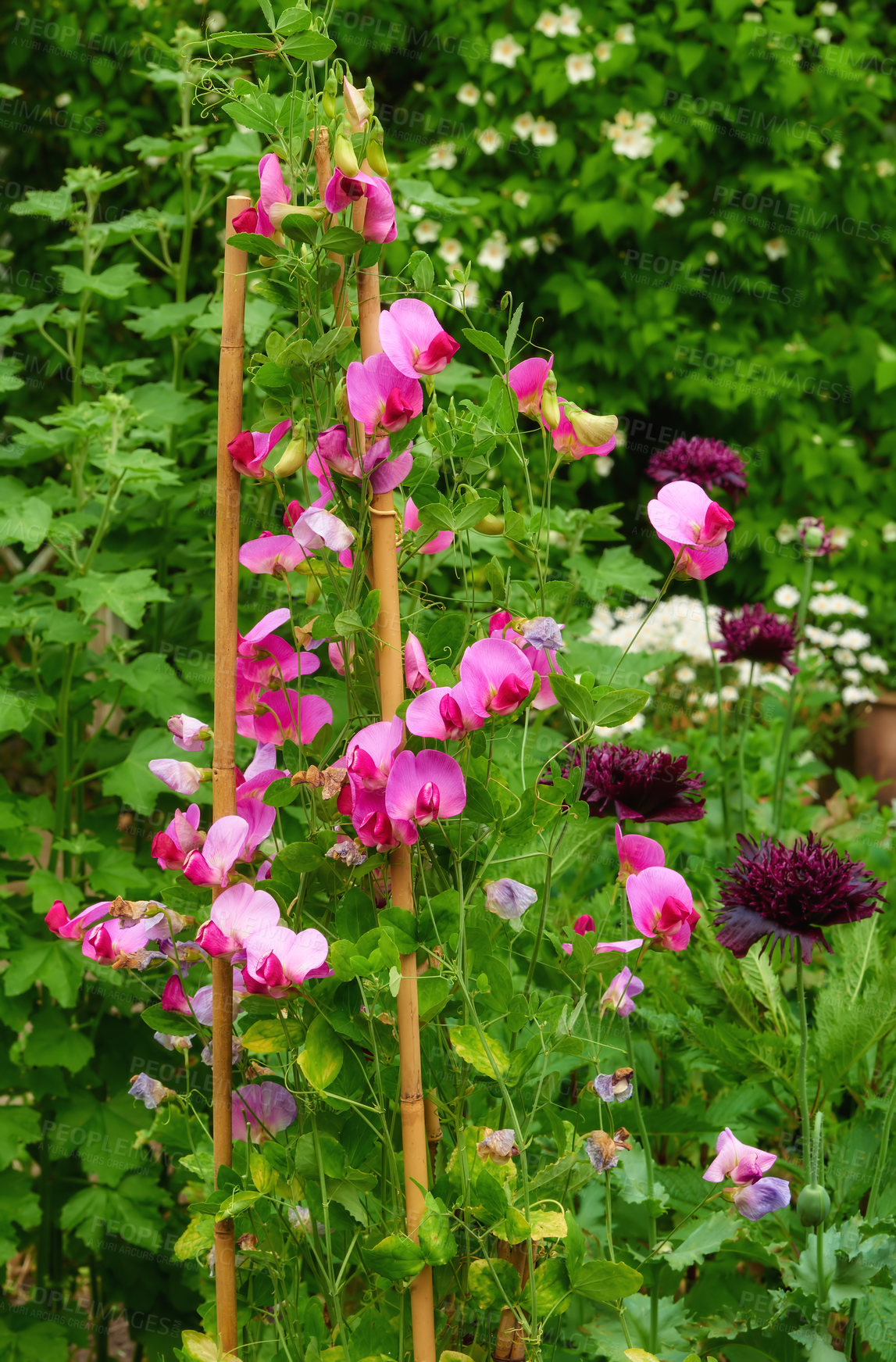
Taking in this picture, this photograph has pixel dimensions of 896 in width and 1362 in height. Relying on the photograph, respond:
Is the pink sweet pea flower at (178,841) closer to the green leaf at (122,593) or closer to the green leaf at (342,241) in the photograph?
the green leaf at (342,241)

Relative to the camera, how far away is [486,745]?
3.22 ft

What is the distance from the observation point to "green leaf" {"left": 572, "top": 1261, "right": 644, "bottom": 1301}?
811mm

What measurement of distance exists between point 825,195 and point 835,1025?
3.18 metres

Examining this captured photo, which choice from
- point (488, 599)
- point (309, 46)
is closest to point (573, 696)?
point (309, 46)

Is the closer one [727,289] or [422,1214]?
[422,1214]

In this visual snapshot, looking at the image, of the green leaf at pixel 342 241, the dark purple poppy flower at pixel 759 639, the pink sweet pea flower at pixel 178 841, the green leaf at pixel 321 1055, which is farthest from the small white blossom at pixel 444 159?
the green leaf at pixel 321 1055

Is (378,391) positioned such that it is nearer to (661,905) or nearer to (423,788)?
(423,788)

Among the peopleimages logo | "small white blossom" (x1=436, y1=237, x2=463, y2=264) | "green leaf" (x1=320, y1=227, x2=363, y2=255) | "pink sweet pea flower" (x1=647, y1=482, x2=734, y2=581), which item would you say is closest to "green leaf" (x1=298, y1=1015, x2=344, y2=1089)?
"pink sweet pea flower" (x1=647, y1=482, x2=734, y2=581)

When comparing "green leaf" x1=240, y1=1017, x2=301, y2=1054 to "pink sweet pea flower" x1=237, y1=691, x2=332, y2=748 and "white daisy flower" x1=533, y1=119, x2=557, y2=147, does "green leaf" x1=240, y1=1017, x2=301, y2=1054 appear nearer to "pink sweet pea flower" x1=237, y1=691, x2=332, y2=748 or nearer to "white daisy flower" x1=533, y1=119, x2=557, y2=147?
"pink sweet pea flower" x1=237, y1=691, x2=332, y2=748

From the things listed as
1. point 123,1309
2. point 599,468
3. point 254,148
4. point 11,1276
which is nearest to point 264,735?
point 254,148

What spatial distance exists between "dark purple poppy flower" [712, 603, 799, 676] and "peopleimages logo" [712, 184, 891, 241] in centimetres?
233

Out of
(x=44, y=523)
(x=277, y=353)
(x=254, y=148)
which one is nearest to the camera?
(x=277, y=353)

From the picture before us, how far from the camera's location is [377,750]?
79cm

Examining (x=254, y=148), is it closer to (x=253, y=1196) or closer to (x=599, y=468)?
(x=253, y=1196)
